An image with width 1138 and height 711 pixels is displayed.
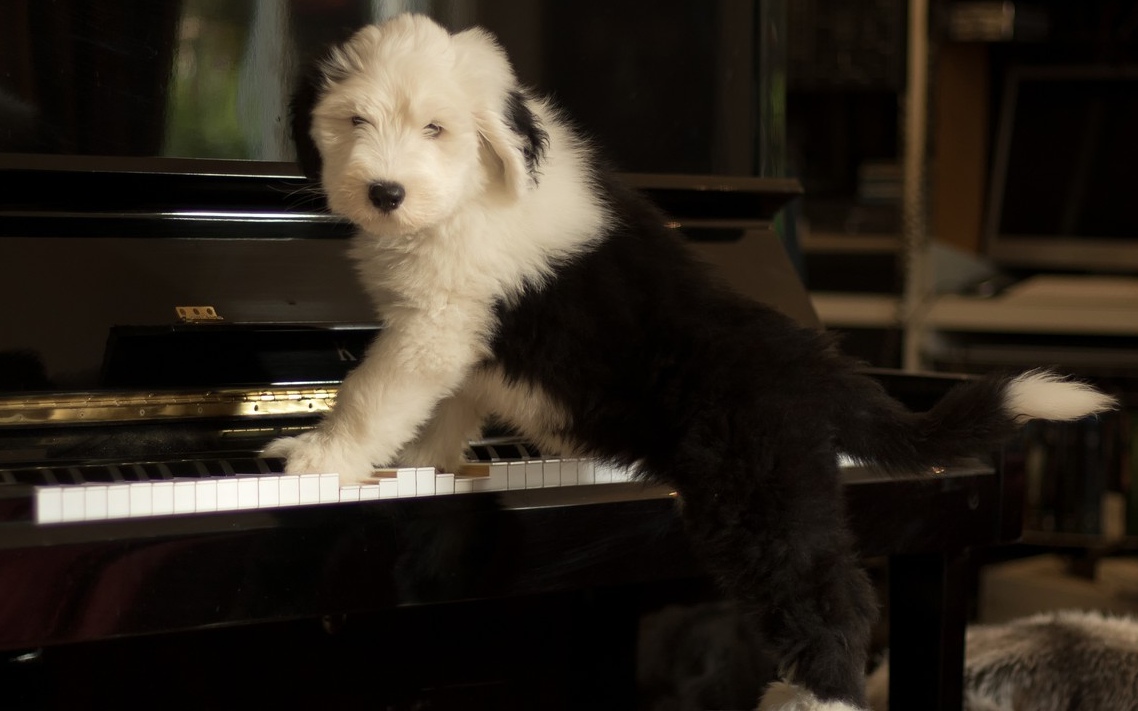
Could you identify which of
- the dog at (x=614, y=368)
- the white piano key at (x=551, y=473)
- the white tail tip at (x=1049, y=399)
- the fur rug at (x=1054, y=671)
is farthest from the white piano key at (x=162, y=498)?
the fur rug at (x=1054, y=671)

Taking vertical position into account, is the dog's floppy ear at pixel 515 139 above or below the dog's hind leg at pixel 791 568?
above

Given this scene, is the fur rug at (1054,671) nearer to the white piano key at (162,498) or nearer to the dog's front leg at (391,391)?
the dog's front leg at (391,391)

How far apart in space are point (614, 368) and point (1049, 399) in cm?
37

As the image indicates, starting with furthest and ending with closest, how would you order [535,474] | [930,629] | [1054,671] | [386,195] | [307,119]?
[1054,671] < [930,629] < [535,474] < [307,119] < [386,195]

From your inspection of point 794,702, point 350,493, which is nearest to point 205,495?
point 350,493

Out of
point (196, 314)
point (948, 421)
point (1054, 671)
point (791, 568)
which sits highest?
point (196, 314)

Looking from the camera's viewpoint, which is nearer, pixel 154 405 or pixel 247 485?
pixel 247 485

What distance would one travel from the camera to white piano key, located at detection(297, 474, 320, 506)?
955 mm

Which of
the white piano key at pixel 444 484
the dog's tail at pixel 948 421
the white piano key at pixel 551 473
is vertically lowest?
the white piano key at pixel 444 484

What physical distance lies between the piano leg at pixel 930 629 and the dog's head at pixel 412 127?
70 cm

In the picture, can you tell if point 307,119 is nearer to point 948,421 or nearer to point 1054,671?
point 948,421

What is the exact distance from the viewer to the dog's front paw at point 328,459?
0.97 meters

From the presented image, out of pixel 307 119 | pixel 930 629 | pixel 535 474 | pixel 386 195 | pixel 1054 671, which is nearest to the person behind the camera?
pixel 386 195

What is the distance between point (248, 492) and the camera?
940 mm
